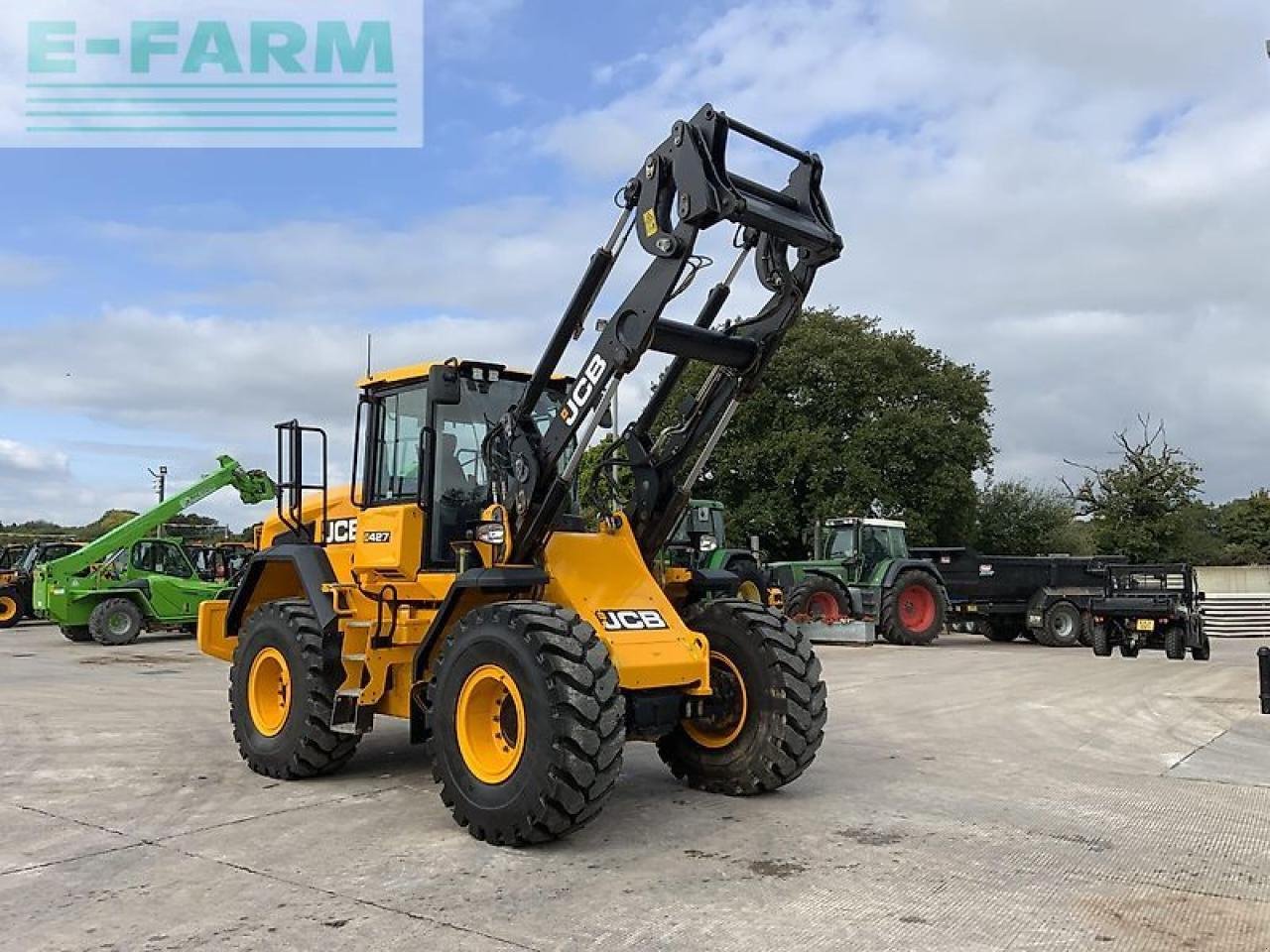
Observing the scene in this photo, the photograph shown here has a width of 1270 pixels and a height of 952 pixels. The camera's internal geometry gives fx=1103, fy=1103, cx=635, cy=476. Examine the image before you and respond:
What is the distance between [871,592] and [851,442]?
1469cm

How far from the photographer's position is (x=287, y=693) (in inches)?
310

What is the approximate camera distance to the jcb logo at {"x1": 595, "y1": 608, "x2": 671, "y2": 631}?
21.3ft

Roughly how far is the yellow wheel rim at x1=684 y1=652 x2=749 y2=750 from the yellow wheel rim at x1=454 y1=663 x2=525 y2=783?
145 centimetres

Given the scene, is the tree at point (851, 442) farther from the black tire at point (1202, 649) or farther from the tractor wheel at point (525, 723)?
the tractor wheel at point (525, 723)

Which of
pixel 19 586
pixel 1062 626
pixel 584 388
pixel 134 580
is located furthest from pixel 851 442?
pixel 584 388

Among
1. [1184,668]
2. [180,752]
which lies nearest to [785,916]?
[180,752]

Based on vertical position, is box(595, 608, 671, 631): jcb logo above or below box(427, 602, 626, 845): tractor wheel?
above

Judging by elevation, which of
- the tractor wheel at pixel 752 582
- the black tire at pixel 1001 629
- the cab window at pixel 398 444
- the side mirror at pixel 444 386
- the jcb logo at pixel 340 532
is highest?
the side mirror at pixel 444 386

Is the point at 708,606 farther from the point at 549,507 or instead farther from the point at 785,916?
the point at 785,916

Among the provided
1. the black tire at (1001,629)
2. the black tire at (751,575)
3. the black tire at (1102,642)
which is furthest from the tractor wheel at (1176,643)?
the black tire at (751,575)

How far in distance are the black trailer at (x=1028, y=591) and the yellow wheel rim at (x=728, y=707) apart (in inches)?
688

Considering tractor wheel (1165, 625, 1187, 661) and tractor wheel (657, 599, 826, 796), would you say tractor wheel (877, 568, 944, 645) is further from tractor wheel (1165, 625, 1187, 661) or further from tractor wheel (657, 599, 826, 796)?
tractor wheel (657, 599, 826, 796)

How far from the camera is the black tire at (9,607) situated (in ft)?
90.1

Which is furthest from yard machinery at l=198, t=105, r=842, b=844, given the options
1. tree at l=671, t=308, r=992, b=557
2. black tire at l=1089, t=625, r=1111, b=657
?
tree at l=671, t=308, r=992, b=557
